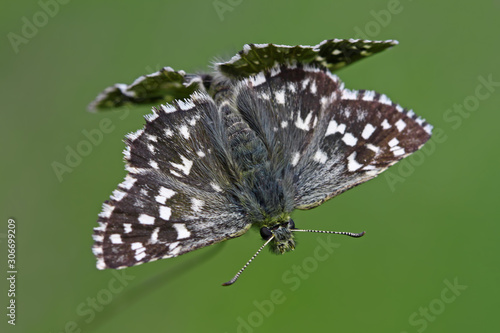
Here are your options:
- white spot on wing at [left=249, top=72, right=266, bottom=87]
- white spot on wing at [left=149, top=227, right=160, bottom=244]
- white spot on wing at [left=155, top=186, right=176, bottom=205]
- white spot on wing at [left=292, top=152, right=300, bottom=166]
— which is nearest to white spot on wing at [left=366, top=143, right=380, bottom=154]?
white spot on wing at [left=292, top=152, right=300, bottom=166]

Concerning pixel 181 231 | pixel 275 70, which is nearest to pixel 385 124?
pixel 275 70

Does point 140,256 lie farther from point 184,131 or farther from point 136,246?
point 184,131

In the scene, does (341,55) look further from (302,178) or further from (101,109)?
(101,109)

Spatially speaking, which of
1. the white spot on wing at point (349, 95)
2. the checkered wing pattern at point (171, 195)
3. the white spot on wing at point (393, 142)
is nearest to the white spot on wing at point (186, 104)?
the checkered wing pattern at point (171, 195)

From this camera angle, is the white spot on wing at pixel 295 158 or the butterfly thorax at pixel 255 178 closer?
the butterfly thorax at pixel 255 178

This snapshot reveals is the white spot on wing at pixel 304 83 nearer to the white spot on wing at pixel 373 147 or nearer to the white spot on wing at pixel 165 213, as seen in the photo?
the white spot on wing at pixel 373 147

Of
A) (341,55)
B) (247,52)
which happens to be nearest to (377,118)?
(341,55)

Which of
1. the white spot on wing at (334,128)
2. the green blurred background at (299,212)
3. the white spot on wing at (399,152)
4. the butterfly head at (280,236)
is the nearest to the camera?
the butterfly head at (280,236)

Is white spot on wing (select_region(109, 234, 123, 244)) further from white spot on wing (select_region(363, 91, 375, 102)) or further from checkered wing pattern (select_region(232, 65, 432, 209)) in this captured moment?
white spot on wing (select_region(363, 91, 375, 102))
